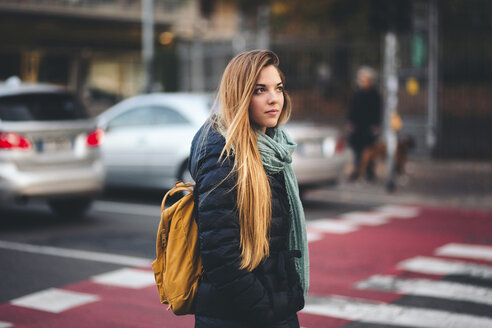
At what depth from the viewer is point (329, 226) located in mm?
9016

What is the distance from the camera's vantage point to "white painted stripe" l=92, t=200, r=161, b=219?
10055 millimetres

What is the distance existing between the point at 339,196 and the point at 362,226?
2.93 meters

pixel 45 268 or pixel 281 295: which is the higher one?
pixel 281 295

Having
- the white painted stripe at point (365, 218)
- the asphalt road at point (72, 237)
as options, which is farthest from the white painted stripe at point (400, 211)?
the asphalt road at point (72, 237)

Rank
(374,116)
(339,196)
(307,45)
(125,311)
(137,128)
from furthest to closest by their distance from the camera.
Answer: (307,45) < (374,116) < (339,196) < (137,128) < (125,311)

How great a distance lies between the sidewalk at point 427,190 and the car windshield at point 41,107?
14.9ft

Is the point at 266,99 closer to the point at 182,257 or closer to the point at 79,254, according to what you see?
the point at 182,257

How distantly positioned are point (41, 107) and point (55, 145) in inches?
19.9

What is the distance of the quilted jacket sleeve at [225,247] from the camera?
247 centimetres

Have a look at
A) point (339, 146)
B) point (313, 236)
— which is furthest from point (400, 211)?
point (313, 236)

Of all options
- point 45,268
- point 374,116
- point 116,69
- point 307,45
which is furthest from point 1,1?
point 45,268

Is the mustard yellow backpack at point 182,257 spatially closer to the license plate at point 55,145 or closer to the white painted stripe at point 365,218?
the license plate at point 55,145

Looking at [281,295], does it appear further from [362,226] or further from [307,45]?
[307,45]

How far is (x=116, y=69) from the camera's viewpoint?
35.6 m
